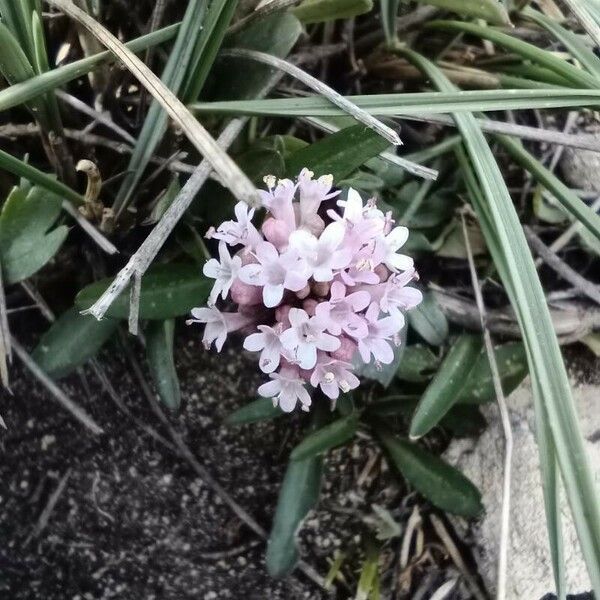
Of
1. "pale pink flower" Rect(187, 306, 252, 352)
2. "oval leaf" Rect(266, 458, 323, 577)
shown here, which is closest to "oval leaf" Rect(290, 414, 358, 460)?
"oval leaf" Rect(266, 458, 323, 577)

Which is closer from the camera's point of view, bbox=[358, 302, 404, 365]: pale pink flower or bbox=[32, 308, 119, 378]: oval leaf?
bbox=[358, 302, 404, 365]: pale pink flower

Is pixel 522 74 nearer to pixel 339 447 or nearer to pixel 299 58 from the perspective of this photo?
pixel 299 58

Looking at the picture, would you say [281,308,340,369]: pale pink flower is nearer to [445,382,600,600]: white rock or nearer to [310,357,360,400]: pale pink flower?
[310,357,360,400]: pale pink flower

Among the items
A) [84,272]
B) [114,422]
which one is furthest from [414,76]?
[114,422]

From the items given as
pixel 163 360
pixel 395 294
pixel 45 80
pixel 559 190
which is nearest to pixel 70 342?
pixel 163 360

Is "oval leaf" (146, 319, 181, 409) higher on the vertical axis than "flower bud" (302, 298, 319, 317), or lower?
lower

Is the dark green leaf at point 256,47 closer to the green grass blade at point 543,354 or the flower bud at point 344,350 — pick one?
the green grass blade at point 543,354
